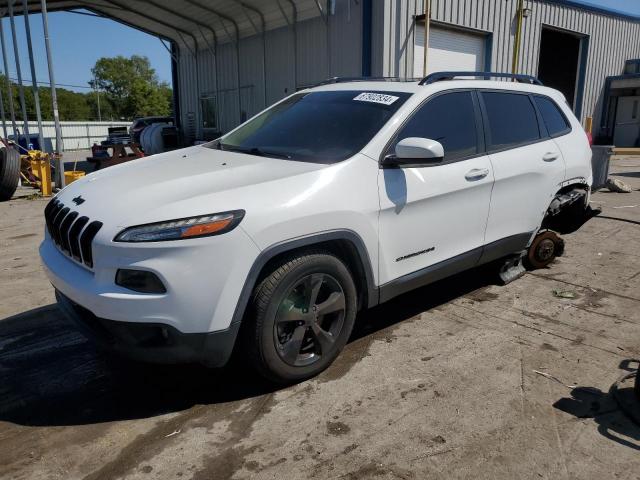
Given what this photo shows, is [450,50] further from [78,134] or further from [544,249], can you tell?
[78,134]

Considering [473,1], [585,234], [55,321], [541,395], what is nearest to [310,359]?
[541,395]

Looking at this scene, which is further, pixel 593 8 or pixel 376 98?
pixel 593 8

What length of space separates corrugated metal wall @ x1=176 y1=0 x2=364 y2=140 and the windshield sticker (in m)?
8.98

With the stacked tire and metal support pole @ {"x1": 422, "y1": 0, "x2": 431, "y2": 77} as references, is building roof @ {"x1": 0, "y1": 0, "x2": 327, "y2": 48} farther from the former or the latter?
the stacked tire

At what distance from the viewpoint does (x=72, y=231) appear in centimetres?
283

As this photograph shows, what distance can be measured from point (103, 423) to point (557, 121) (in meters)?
4.53

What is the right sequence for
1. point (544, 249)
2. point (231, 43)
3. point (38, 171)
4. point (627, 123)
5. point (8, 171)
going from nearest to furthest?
point (544, 249) → point (8, 171) → point (38, 171) → point (231, 43) → point (627, 123)

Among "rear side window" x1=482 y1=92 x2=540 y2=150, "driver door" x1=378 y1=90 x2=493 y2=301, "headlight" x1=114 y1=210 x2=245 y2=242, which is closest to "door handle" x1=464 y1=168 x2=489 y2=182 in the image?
"driver door" x1=378 y1=90 x2=493 y2=301

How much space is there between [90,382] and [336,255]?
1.74 metres

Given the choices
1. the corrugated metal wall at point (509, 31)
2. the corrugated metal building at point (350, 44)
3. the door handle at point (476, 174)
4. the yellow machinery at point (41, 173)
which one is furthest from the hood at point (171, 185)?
the corrugated metal building at point (350, 44)

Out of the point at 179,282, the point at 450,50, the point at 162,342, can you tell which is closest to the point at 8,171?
the point at 162,342

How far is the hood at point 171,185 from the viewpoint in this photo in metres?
2.60

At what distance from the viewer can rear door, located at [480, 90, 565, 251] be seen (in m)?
4.10

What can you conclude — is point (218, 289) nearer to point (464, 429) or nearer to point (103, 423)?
point (103, 423)
